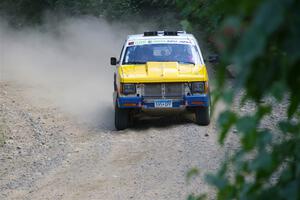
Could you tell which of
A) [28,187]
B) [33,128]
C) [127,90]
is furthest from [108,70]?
[28,187]

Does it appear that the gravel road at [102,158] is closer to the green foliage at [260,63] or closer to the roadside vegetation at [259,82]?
the roadside vegetation at [259,82]

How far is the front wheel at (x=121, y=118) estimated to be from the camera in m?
12.7

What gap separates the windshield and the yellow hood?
0.21 metres

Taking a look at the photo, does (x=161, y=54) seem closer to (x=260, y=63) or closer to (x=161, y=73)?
(x=161, y=73)

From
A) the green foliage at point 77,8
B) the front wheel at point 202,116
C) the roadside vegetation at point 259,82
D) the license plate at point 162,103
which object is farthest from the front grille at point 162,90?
the green foliage at point 77,8

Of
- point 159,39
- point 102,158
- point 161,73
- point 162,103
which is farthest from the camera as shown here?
point 159,39

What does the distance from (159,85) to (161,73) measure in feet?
0.82

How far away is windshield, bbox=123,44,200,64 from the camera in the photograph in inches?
521

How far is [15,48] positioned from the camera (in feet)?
95.2

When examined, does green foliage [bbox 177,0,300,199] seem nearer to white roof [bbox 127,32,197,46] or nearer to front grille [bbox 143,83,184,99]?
front grille [bbox 143,83,184,99]

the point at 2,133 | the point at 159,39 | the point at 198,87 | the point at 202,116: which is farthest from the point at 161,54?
the point at 2,133

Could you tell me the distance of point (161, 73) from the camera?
1252 centimetres

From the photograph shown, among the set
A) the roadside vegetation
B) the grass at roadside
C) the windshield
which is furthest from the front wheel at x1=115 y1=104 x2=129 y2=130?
the roadside vegetation

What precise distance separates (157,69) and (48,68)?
472 inches
